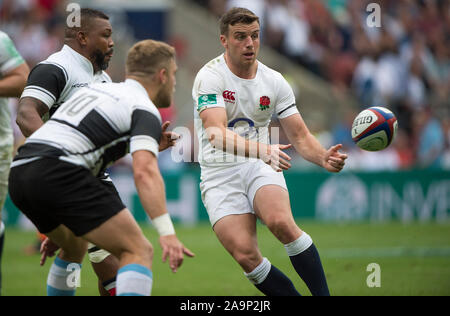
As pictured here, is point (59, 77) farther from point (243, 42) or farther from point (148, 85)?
point (243, 42)

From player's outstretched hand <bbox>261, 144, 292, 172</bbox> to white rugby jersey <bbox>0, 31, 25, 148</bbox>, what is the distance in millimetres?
3512

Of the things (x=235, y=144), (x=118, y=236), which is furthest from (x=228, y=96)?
(x=118, y=236)

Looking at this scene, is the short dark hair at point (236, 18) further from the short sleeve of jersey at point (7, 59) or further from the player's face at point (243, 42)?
the short sleeve of jersey at point (7, 59)

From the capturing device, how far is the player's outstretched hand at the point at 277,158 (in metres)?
5.76

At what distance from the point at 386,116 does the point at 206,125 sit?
5.87ft

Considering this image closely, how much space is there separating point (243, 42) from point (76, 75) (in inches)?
63.4

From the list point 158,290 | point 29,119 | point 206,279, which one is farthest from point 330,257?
point 29,119

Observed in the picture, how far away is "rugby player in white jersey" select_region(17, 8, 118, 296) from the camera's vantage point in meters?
6.20

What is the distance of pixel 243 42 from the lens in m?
6.59

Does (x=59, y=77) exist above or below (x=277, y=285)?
above

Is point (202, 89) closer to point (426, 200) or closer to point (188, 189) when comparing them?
point (188, 189)

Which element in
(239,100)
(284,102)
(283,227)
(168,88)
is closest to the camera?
(168,88)

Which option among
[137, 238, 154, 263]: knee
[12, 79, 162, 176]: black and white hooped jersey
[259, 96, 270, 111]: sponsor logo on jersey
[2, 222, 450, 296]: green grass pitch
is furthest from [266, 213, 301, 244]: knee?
[2, 222, 450, 296]: green grass pitch

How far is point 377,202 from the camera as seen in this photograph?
1583cm
